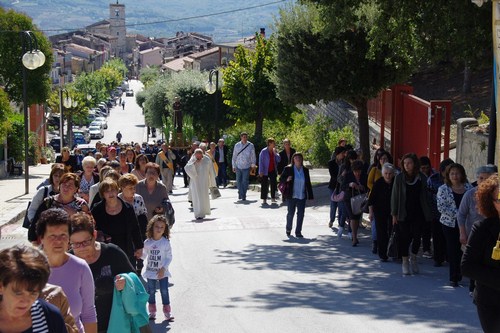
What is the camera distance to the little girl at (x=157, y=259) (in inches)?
407

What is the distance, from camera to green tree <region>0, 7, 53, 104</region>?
136 ft

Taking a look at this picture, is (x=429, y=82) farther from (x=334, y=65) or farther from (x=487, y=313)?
(x=487, y=313)

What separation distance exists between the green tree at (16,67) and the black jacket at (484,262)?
120 feet

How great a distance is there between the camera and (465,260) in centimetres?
666

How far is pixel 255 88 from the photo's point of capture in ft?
115

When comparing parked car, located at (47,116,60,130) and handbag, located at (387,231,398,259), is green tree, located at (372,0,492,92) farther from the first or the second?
parked car, located at (47,116,60,130)

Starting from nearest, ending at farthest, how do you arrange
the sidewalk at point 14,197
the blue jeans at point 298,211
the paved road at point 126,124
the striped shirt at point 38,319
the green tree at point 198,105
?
the striped shirt at point 38,319, the blue jeans at point 298,211, the sidewalk at point 14,197, the green tree at point 198,105, the paved road at point 126,124

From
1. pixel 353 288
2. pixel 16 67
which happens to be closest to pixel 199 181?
pixel 353 288

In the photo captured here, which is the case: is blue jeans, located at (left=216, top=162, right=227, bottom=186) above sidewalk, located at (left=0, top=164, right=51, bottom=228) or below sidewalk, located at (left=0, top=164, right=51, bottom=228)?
above

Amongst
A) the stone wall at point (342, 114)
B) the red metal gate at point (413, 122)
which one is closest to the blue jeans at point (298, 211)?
the red metal gate at point (413, 122)

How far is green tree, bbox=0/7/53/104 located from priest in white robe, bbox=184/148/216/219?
23.6m

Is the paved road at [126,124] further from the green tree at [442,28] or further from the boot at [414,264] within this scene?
the boot at [414,264]

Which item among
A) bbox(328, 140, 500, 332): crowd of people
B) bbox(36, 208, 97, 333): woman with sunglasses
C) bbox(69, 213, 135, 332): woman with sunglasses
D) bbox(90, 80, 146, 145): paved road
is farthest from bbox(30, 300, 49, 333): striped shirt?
bbox(90, 80, 146, 145): paved road

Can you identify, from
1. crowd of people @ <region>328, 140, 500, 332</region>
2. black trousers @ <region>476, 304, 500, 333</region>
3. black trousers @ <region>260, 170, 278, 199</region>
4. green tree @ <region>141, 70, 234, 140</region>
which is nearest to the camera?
black trousers @ <region>476, 304, 500, 333</region>
